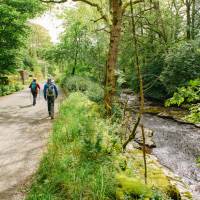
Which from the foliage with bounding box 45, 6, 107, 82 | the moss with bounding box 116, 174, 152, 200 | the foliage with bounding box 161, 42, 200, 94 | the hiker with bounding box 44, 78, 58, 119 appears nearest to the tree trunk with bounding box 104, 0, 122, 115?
the hiker with bounding box 44, 78, 58, 119

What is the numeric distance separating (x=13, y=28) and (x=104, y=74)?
9.26 meters

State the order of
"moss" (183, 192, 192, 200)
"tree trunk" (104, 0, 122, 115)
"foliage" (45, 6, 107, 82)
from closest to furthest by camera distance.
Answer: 1. "moss" (183, 192, 192, 200)
2. "tree trunk" (104, 0, 122, 115)
3. "foliage" (45, 6, 107, 82)

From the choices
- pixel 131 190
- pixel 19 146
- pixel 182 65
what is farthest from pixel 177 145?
pixel 182 65

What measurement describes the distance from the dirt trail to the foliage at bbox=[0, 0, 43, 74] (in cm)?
987

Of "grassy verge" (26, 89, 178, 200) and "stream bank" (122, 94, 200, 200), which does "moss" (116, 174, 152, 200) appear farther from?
"stream bank" (122, 94, 200, 200)

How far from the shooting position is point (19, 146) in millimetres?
8953

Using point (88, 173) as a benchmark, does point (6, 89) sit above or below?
above

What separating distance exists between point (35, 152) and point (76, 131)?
1.39 metres

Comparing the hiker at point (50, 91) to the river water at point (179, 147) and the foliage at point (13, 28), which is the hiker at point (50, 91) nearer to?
the river water at point (179, 147)

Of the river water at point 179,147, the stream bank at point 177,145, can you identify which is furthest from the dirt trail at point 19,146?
the river water at point 179,147

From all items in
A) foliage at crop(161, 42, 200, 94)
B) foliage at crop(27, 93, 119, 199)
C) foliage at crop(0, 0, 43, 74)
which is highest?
foliage at crop(0, 0, 43, 74)

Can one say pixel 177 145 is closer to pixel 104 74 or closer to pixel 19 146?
pixel 19 146

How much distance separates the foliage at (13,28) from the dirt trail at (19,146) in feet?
32.4

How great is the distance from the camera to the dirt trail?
6361 millimetres
